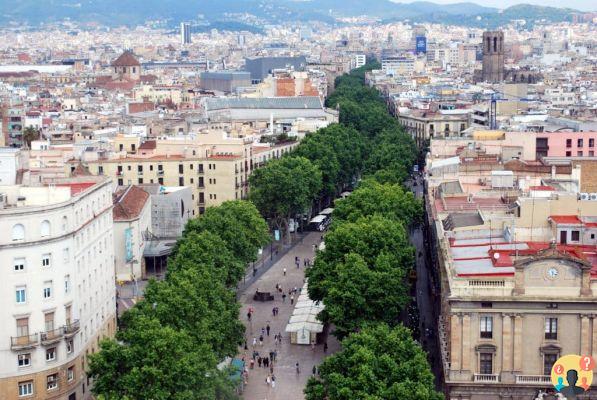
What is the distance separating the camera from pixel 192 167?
116 metres

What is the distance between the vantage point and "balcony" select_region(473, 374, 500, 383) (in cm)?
5544

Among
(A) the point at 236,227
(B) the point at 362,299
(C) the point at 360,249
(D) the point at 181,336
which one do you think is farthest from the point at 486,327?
(A) the point at 236,227

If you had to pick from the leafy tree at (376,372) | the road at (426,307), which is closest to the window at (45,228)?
the leafy tree at (376,372)

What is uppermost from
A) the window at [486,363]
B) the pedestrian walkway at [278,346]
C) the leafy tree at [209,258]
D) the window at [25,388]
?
the leafy tree at [209,258]

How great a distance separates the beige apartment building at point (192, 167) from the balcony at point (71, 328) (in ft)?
167

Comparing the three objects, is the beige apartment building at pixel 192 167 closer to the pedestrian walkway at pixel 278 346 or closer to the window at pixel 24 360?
the pedestrian walkway at pixel 278 346

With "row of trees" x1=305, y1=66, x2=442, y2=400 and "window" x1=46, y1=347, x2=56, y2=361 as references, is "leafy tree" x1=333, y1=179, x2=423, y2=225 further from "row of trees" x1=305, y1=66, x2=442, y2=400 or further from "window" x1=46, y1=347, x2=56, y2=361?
"window" x1=46, y1=347, x2=56, y2=361

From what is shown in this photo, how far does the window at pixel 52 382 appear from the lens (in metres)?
60.8

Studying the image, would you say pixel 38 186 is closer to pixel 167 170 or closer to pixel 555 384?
pixel 555 384

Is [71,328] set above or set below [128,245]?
above

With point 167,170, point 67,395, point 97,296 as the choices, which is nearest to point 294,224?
point 167,170

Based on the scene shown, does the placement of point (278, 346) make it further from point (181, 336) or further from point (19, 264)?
point (181, 336)

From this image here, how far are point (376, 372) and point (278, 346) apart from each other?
76.2 ft

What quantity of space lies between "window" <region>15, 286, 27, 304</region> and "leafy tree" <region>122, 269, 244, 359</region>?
530cm
